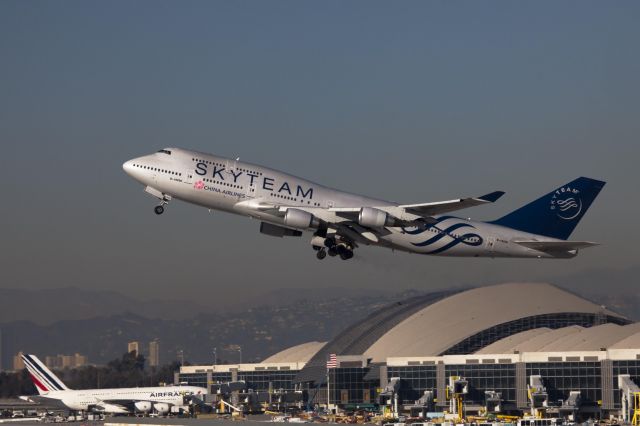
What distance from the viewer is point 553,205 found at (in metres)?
84.1

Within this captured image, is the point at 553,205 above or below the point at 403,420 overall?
above

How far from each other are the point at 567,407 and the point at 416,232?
45422 millimetres

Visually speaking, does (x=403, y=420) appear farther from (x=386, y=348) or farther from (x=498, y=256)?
(x=386, y=348)

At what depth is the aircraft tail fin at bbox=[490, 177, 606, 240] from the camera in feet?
271

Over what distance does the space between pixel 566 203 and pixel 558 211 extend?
1115 mm

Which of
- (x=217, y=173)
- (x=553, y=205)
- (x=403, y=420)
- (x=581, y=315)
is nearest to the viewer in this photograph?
(x=217, y=173)

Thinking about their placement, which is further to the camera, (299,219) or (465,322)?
(465,322)

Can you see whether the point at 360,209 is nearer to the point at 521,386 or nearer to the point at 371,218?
the point at 371,218

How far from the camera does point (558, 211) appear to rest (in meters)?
83.9

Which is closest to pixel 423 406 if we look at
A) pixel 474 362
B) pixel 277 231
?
pixel 474 362

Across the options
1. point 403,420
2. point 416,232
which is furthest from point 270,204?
point 403,420

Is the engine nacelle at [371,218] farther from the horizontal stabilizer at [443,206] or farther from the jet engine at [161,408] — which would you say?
the jet engine at [161,408]

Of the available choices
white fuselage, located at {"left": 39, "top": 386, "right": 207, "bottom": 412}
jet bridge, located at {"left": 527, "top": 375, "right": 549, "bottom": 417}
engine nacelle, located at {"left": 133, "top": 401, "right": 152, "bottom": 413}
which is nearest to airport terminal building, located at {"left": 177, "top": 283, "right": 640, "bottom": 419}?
jet bridge, located at {"left": 527, "top": 375, "right": 549, "bottom": 417}

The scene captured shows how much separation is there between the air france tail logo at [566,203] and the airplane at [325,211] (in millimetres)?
3962
